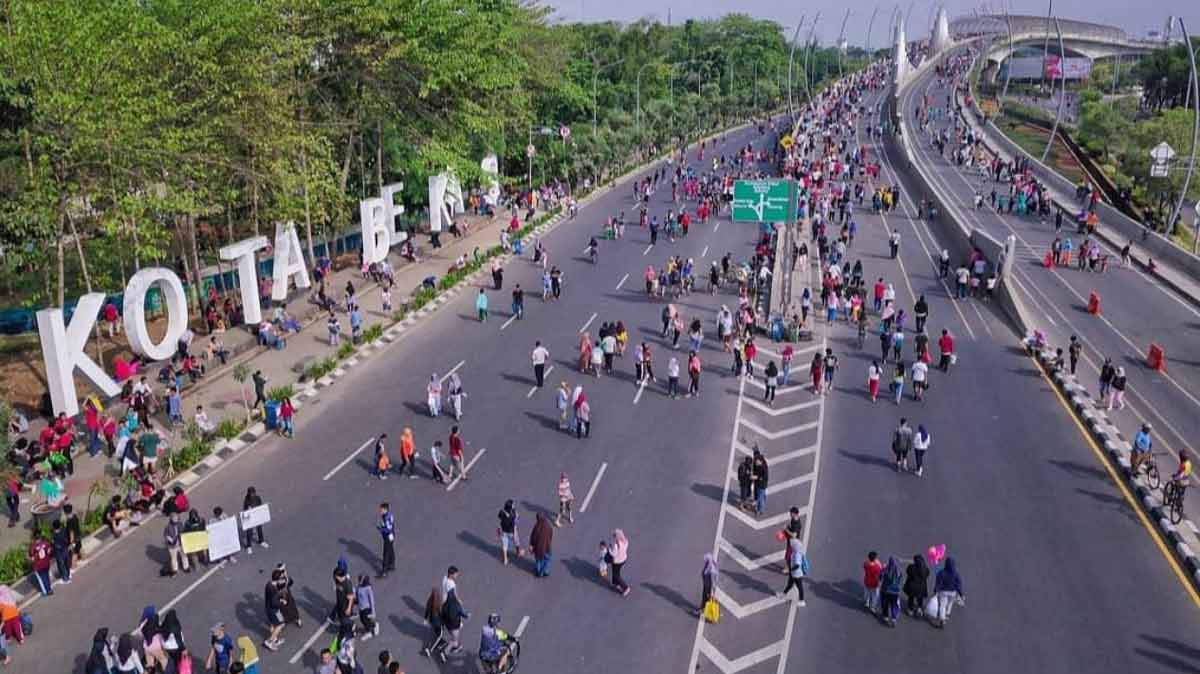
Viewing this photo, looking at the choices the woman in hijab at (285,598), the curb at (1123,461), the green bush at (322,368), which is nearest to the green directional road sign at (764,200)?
the curb at (1123,461)

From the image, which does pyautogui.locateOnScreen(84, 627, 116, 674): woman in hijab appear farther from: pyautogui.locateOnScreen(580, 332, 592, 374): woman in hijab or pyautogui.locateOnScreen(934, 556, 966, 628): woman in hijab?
pyautogui.locateOnScreen(580, 332, 592, 374): woman in hijab

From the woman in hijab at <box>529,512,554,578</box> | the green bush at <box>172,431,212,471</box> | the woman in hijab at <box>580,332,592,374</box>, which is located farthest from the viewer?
the woman in hijab at <box>580,332,592,374</box>

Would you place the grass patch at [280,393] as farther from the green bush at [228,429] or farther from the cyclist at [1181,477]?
the cyclist at [1181,477]

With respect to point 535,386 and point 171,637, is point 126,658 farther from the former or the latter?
point 535,386

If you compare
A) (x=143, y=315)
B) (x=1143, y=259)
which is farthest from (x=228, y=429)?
(x=1143, y=259)

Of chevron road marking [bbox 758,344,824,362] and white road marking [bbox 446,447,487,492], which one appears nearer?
white road marking [bbox 446,447,487,492]

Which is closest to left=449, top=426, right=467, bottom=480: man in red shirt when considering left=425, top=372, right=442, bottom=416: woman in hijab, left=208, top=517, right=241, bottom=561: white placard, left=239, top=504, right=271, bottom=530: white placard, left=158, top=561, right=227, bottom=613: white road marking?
left=425, top=372, right=442, bottom=416: woman in hijab
